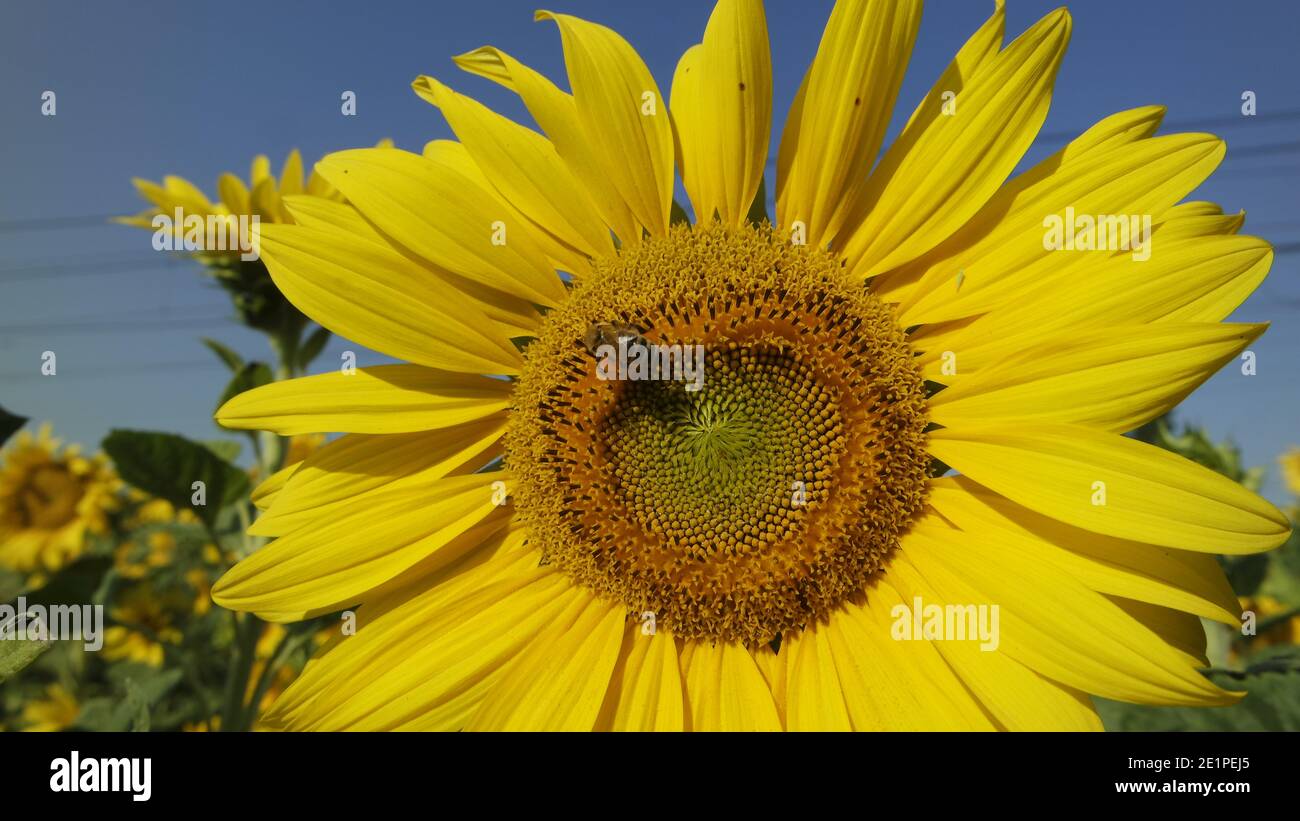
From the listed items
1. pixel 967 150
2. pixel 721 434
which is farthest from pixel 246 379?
pixel 967 150

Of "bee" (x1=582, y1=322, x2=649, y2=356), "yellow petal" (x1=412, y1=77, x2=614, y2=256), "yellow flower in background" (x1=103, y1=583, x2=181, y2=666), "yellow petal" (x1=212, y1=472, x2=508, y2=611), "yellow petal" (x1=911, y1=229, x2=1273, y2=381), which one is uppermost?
"yellow petal" (x1=412, y1=77, x2=614, y2=256)

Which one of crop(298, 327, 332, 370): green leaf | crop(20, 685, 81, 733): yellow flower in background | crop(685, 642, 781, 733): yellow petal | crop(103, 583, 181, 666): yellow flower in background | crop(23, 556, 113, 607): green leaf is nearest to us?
crop(685, 642, 781, 733): yellow petal

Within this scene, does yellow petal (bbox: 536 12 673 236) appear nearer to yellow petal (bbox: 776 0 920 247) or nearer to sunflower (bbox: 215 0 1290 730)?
sunflower (bbox: 215 0 1290 730)

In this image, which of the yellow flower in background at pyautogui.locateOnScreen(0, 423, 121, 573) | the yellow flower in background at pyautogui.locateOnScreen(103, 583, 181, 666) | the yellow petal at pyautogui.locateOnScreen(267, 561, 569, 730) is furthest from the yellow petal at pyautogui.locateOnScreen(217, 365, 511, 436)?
the yellow flower in background at pyautogui.locateOnScreen(0, 423, 121, 573)

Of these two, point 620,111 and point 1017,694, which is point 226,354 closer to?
point 620,111

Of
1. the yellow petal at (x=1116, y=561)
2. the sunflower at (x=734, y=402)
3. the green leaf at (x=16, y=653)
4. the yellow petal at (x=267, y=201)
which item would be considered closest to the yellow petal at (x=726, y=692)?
the sunflower at (x=734, y=402)
